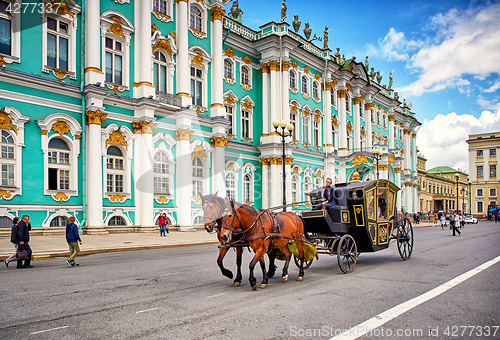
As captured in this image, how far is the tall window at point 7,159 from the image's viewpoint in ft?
60.3

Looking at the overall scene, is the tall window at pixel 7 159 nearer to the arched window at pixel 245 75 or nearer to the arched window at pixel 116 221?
the arched window at pixel 116 221

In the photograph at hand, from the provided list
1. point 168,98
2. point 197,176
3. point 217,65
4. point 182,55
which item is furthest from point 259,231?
point 217,65

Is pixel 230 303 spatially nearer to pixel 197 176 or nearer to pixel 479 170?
pixel 197 176

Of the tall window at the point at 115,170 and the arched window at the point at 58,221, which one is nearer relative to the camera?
the arched window at the point at 58,221

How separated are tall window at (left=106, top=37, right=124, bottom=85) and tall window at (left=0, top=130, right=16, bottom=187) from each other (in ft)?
20.6

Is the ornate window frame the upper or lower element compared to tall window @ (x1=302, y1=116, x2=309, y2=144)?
lower

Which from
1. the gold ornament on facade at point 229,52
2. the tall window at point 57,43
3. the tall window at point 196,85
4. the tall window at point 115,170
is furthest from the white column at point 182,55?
the tall window at point 57,43

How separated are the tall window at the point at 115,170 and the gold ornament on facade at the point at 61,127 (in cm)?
261

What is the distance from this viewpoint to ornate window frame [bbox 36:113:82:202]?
1962cm

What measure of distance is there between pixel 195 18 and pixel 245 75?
24.4ft

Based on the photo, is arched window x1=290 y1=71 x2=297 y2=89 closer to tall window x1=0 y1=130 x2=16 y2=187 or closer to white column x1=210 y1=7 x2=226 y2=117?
white column x1=210 y1=7 x2=226 y2=117

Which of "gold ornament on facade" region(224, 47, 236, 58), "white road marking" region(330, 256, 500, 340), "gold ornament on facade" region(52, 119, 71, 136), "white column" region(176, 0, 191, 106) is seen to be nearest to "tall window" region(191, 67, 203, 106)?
"white column" region(176, 0, 191, 106)

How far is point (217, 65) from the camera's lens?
28344 mm

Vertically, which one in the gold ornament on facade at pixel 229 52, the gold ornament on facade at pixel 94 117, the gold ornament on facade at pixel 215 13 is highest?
the gold ornament on facade at pixel 215 13
